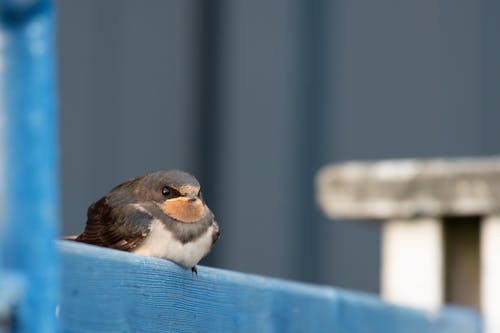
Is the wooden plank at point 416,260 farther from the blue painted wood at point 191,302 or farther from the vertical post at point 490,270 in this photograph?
the blue painted wood at point 191,302

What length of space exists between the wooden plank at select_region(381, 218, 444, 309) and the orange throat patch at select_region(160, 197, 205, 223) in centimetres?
71

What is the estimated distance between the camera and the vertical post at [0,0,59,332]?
964mm

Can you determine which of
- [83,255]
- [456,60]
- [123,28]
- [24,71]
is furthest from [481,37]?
[24,71]

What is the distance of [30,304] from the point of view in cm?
99

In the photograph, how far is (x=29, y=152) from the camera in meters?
0.98

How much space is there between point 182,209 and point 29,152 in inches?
46.9

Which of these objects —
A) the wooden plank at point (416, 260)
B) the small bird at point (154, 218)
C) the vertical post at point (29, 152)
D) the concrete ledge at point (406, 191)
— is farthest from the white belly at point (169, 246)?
the vertical post at point (29, 152)

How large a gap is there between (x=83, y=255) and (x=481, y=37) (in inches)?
126

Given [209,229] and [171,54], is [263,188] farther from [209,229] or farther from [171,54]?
[209,229]

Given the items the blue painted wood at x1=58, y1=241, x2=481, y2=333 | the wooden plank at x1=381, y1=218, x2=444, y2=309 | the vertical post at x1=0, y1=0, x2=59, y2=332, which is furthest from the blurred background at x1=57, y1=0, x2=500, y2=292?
the vertical post at x1=0, y1=0, x2=59, y2=332

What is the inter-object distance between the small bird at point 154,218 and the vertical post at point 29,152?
0.99 metres

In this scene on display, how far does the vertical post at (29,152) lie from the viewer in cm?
96

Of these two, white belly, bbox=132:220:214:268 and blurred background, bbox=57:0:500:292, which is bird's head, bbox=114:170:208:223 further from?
blurred background, bbox=57:0:500:292

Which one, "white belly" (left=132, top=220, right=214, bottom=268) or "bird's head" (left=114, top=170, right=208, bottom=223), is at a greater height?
"bird's head" (left=114, top=170, right=208, bottom=223)
